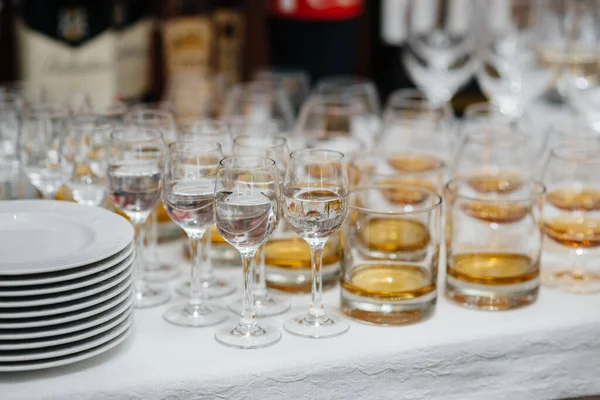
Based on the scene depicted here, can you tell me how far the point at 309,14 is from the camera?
2035mm

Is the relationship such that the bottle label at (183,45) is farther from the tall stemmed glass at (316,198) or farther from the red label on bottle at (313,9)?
the tall stemmed glass at (316,198)

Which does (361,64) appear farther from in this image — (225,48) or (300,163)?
(300,163)

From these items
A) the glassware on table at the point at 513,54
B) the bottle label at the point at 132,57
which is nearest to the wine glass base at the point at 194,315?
the glassware on table at the point at 513,54

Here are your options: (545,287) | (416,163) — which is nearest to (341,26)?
(416,163)

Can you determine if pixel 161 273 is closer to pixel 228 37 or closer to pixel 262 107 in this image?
pixel 262 107

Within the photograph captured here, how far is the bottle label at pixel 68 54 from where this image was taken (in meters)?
1.91

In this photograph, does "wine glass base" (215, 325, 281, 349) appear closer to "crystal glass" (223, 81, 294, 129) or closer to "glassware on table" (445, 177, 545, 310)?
"glassware on table" (445, 177, 545, 310)

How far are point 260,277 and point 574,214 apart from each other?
418 millimetres

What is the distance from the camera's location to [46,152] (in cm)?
124

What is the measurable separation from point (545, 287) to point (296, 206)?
0.38 meters

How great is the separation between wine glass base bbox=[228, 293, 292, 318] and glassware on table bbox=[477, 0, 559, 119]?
2.40 feet

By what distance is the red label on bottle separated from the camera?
2.03m

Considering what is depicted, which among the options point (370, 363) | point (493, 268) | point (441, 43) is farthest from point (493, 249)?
point (441, 43)

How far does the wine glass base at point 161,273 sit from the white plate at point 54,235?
0.14 metres
